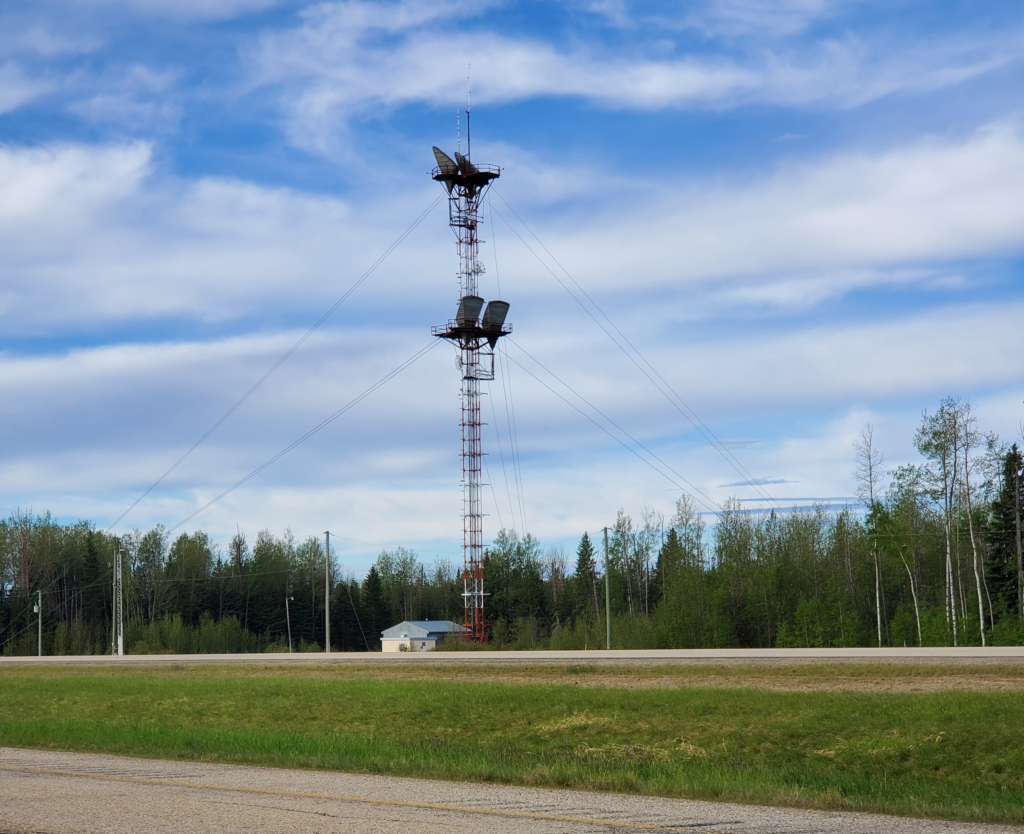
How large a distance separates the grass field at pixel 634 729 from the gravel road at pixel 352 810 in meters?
1.53

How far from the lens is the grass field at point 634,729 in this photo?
1642 centimetres

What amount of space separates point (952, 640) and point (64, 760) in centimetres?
5275

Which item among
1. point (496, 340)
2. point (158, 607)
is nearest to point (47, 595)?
point (158, 607)

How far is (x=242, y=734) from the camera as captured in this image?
948 inches

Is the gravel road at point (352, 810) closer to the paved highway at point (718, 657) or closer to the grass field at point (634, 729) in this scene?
the grass field at point (634, 729)

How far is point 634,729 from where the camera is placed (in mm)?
25422

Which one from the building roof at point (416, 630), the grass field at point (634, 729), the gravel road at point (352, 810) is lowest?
the building roof at point (416, 630)

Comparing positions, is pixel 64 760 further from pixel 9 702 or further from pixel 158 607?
pixel 158 607

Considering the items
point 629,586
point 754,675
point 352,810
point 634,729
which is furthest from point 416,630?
point 352,810

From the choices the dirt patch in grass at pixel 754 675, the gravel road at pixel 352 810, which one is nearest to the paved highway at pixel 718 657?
the dirt patch in grass at pixel 754 675

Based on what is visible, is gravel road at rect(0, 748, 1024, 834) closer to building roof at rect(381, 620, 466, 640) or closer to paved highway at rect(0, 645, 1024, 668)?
paved highway at rect(0, 645, 1024, 668)

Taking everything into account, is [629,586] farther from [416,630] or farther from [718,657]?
[718,657]

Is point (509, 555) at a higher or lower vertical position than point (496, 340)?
lower

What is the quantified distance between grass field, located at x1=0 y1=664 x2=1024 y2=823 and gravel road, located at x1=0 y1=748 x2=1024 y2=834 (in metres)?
1.53
